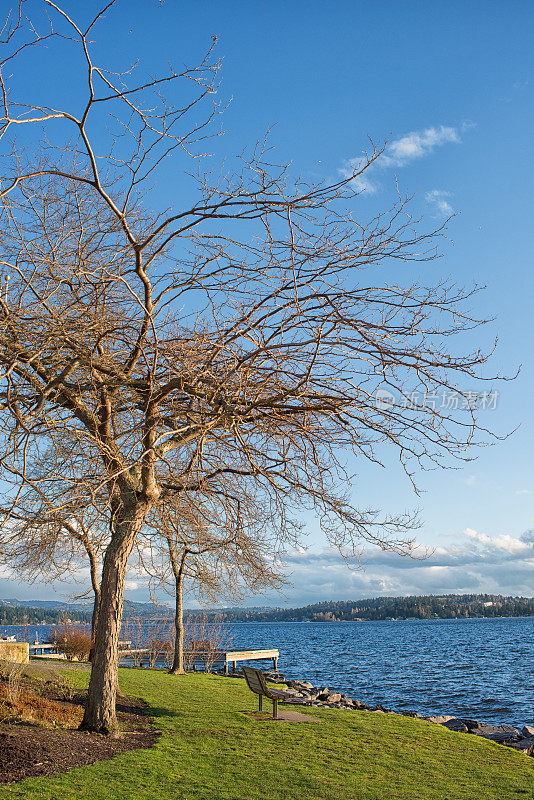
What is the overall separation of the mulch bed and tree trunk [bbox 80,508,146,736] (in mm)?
270

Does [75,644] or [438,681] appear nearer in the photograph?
[75,644]

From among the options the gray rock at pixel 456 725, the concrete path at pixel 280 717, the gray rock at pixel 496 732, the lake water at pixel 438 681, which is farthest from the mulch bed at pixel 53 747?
the lake water at pixel 438 681

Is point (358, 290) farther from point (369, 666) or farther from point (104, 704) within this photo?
point (369, 666)

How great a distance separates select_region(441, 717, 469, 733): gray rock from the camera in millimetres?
15516

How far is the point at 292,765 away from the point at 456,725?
10.9 metres

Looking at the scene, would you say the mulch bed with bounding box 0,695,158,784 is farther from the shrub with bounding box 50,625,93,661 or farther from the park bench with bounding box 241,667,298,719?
the shrub with bounding box 50,625,93,661

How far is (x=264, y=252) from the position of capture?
6.14 metres

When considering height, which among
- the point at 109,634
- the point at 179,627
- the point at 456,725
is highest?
the point at 109,634

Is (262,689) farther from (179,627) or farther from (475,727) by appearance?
(475,727)

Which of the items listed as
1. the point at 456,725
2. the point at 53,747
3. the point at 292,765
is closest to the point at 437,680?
the point at 456,725

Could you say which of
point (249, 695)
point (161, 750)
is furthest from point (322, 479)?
point (249, 695)

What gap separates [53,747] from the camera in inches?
276

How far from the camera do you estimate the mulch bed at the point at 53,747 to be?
618 cm

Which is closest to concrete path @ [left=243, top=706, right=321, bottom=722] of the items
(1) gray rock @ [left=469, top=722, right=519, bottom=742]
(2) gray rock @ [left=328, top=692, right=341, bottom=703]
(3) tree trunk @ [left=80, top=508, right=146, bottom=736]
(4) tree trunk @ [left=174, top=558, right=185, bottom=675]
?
(3) tree trunk @ [left=80, top=508, right=146, bottom=736]
